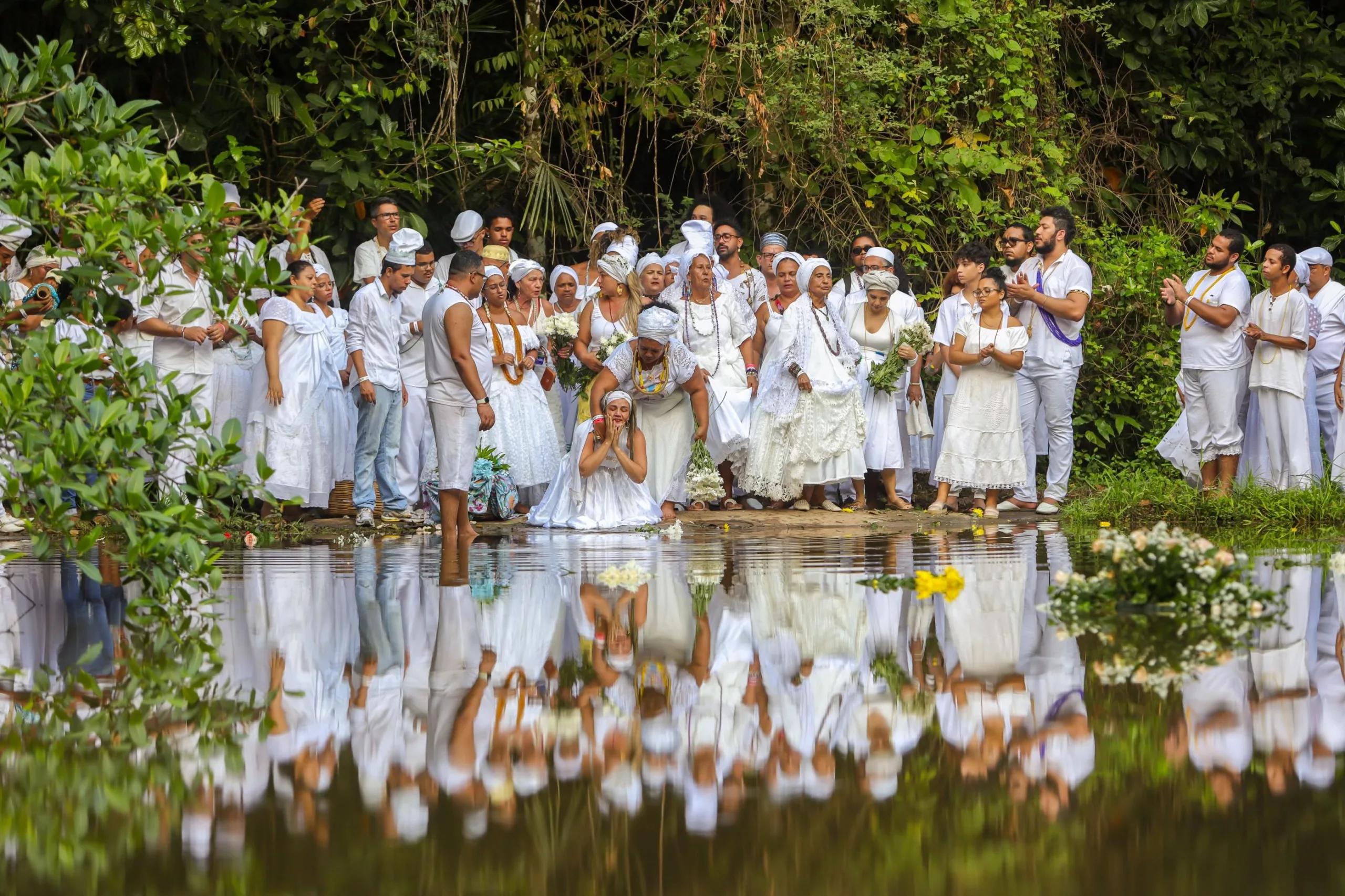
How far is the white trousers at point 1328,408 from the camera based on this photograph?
1512cm

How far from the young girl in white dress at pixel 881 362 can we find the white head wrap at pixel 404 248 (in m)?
3.72

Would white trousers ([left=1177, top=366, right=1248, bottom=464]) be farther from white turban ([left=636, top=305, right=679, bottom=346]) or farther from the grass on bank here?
white turban ([left=636, top=305, right=679, bottom=346])

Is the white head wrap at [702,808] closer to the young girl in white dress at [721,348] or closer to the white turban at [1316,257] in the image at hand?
the young girl in white dress at [721,348]

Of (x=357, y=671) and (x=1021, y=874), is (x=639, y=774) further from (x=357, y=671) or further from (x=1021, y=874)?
(x=357, y=671)

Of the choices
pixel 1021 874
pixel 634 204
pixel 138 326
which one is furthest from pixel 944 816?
pixel 634 204

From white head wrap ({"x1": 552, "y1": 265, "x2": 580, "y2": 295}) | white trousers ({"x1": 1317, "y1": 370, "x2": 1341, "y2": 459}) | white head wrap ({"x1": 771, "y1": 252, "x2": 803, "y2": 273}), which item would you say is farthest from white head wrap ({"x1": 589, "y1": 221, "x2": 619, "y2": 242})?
white trousers ({"x1": 1317, "y1": 370, "x2": 1341, "y2": 459})

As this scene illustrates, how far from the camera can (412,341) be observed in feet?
45.9

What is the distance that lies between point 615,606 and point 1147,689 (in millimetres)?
2946

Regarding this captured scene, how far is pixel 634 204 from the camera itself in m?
19.0

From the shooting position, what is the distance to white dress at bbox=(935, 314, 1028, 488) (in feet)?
46.7

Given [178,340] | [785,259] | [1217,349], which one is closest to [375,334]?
[178,340]

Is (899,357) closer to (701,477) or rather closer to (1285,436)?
(701,477)

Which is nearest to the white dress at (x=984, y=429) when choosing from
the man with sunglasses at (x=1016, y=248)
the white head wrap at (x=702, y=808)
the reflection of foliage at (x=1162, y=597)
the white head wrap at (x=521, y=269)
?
the man with sunglasses at (x=1016, y=248)

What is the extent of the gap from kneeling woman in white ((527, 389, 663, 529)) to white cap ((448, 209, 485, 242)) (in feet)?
8.87
